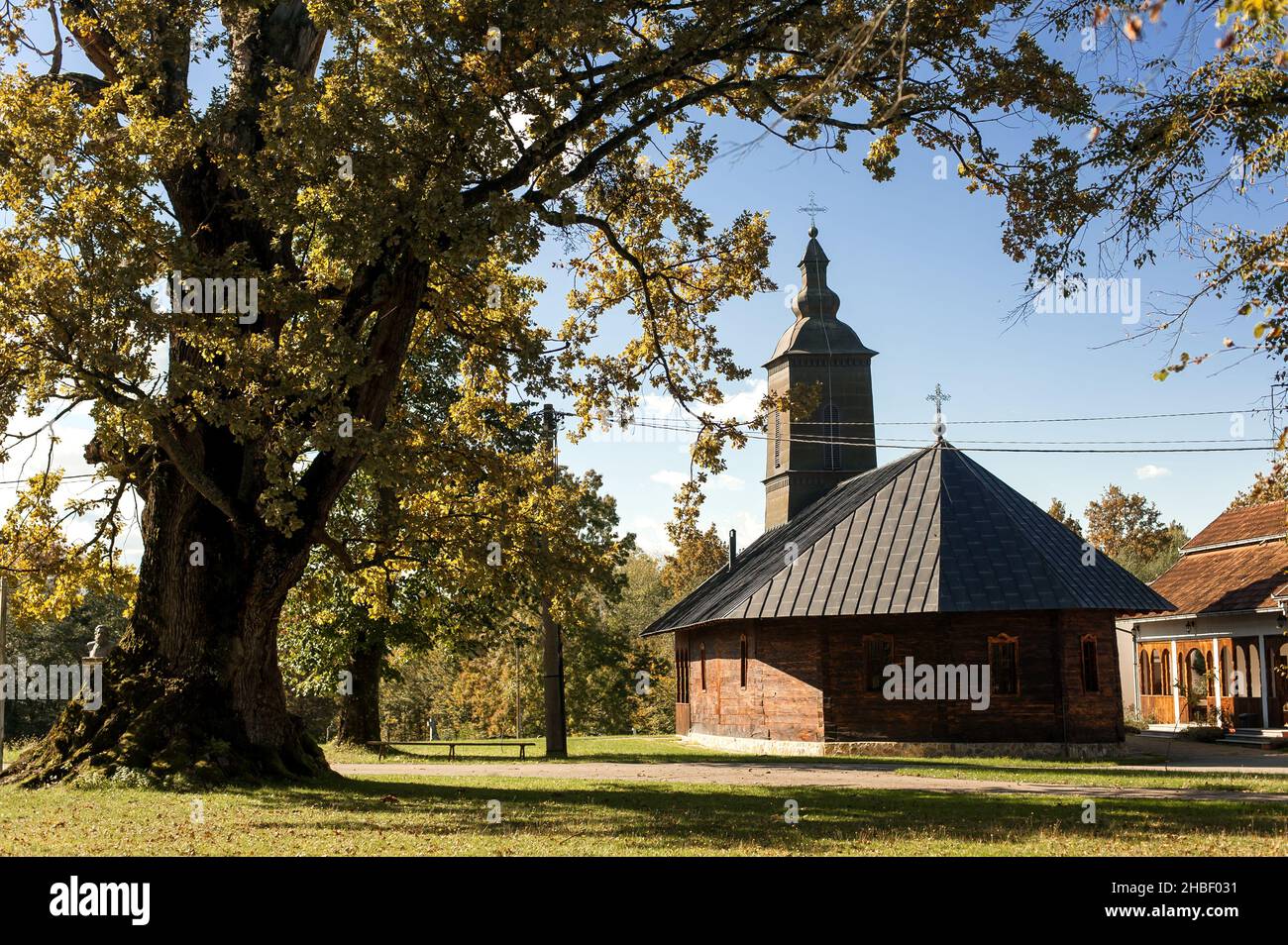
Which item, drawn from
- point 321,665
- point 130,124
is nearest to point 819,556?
point 321,665

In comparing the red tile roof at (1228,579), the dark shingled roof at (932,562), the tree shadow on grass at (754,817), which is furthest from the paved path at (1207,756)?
the tree shadow on grass at (754,817)

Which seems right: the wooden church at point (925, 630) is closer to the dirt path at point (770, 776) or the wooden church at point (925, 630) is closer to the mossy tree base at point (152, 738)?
the dirt path at point (770, 776)

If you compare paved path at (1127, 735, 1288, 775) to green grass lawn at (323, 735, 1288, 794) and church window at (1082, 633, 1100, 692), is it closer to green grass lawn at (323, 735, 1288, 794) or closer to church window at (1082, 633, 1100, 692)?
green grass lawn at (323, 735, 1288, 794)

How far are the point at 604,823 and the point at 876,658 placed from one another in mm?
16279

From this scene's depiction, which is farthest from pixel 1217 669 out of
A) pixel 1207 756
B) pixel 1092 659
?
pixel 1092 659

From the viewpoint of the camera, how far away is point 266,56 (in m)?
17.4

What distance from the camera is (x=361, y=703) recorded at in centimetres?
3259

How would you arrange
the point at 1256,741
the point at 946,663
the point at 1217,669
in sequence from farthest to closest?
the point at 1217,669 → the point at 1256,741 → the point at 946,663

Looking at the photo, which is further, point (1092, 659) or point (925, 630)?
point (1092, 659)

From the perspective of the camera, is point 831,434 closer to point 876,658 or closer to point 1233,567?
point 1233,567

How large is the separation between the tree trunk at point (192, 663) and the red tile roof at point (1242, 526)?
98.9 feet

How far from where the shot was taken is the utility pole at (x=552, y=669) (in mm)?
26161
